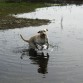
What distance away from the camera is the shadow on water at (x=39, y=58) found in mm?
14844

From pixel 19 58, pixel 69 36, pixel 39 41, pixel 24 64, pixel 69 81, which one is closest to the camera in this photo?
pixel 69 81

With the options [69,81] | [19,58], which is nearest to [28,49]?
[19,58]

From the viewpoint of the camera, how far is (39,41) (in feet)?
61.0

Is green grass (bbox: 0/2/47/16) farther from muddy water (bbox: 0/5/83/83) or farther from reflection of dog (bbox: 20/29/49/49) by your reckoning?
reflection of dog (bbox: 20/29/49/49)

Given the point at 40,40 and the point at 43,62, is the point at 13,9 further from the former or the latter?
the point at 43,62

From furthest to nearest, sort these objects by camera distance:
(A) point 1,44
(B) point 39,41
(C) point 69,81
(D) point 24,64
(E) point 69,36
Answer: (E) point 69,36 → (A) point 1,44 → (B) point 39,41 → (D) point 24,64 → (C) point 69,81

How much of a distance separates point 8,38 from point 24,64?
7.55 meters

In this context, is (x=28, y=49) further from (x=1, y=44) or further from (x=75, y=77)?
(x=75, y=77)

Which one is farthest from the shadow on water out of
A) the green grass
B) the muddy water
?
the green grass

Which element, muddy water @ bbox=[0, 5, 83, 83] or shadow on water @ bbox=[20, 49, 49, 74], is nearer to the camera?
muddy water @ bbox=[0, 5, 83, 83]

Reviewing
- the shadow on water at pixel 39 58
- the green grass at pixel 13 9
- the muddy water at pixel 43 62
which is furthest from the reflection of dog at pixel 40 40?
the green grass at pixel 13 9

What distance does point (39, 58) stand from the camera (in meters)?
17.1

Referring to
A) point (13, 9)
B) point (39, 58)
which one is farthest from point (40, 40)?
point (13, 9)

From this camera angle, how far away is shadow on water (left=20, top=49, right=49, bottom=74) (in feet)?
48.7
